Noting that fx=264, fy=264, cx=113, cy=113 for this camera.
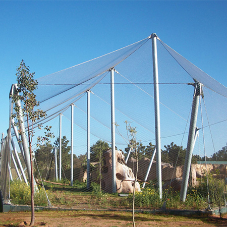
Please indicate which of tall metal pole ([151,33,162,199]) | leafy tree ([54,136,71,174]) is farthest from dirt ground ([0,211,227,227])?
leafy tree ([54,136,71,174])

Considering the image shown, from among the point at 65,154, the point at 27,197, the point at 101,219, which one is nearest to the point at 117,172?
the point at 27,197

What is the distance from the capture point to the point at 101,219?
259 inches

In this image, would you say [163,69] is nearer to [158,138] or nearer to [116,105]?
[158,138]

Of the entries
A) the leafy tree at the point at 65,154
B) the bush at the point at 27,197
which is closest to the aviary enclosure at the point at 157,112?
the bush at the point at 27,197

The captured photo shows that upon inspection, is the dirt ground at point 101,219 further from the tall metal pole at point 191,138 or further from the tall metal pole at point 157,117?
the tall metal pole at point 157,117

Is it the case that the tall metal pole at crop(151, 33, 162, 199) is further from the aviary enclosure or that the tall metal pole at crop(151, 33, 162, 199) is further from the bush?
the bush

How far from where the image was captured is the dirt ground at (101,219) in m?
6.05

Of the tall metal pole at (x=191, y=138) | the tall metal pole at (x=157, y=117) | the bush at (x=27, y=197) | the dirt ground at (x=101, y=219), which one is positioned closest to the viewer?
the dirt ground at (x=101, y=219)

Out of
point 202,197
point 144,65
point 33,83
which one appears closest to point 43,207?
point 33,83

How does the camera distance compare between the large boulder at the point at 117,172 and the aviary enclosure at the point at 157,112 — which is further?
the large boulder at the point at 117,172

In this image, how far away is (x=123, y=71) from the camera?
10.5 m

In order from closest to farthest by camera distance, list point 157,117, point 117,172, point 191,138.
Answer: point 191,138 → point 157,117 → point 117,172

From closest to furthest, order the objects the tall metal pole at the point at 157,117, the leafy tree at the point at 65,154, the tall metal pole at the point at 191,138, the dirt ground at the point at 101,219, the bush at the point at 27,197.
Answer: the dirt ground at the point at 101,219
the tall metal pole at the point at 191,138
the tall metal pole at the point at 157,117
the bush at the point at 27,197
the leafy tree at the point at 65,154

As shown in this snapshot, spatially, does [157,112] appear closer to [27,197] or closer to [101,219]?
[101,219]
